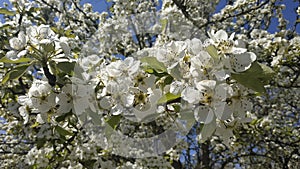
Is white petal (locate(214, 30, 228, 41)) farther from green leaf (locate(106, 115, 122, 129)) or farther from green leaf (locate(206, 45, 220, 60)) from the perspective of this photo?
green leaf (locate(106, 115, 122, 129))

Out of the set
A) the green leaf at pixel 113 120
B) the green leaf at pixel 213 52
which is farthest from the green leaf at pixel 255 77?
the green leaf at pixel 113 120

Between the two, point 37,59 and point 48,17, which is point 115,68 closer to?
point 37,59

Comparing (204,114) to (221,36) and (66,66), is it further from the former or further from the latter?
(66,66)

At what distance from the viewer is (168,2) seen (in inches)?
155

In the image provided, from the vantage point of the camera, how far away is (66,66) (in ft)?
3.27

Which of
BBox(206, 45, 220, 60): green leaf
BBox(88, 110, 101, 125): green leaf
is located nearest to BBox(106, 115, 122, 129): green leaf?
BBox(88, 110, 101, 125): green leaf

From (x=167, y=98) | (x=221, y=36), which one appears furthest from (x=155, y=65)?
(x=221, y=36)

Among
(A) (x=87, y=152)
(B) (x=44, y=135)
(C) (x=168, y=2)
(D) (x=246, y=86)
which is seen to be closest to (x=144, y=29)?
(C) (x=168, y=2)

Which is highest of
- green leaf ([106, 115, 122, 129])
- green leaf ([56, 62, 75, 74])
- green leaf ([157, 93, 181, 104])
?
green leaf ([56, 62, 75, 74])

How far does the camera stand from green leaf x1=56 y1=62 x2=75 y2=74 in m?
0.99

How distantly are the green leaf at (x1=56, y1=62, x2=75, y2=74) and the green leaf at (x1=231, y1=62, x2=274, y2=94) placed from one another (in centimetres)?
48

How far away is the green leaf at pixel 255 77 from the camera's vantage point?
2.76ft

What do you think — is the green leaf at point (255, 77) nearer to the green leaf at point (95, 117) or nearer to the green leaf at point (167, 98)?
the green leaf at point (167, 98)

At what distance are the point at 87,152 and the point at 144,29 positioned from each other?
7.00 feet
